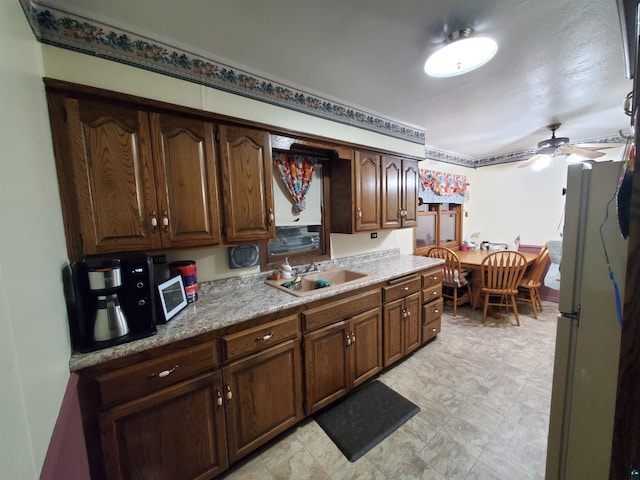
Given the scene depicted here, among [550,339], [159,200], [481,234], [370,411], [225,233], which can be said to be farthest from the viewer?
[481,234]

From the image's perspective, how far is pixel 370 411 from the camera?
1734 mm

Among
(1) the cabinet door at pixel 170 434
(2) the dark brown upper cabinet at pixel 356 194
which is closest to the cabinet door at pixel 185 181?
(1) the cabinet door at pixel 170 434

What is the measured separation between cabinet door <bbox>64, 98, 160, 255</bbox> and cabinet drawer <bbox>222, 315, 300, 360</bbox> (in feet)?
2.16

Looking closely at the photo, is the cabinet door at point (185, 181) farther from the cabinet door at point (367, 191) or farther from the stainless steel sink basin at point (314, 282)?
the cabinet door at point (367, 191)

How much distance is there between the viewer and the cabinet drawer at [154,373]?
0.99 meters

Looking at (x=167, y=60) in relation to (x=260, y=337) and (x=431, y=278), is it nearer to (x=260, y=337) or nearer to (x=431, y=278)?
(x=260, y=337)

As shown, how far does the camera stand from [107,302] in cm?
103

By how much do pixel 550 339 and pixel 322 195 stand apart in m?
2.96

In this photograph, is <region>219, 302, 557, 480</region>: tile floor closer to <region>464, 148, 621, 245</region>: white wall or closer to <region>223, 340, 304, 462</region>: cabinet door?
<region>223, 340, 304, 462</region>: cabinet door

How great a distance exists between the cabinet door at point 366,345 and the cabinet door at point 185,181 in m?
1.21

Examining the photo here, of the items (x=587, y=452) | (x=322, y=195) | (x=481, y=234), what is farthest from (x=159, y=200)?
(x=481, y=234)

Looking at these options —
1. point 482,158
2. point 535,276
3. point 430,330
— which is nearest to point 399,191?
point 430,330

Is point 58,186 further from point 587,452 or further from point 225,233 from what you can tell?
point 587,452

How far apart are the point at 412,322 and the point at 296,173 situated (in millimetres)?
1763
